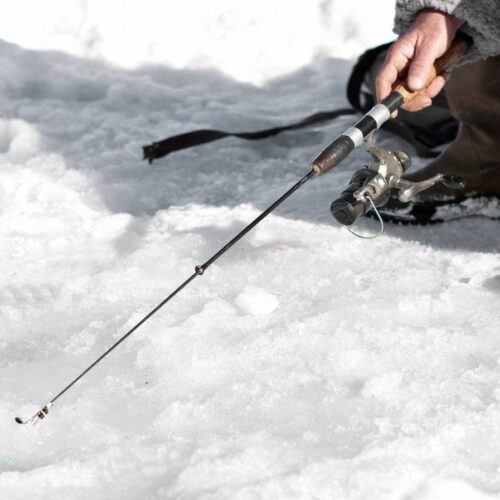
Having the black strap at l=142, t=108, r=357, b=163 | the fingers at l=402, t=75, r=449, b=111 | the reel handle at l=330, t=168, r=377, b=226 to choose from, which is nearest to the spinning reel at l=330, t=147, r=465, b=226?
the reel handle at l=330, t=168, r=377, b=226

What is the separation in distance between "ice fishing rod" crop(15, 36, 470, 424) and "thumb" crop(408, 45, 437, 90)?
0.08 ft

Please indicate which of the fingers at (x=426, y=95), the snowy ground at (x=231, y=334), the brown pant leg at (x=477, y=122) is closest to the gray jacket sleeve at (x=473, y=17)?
the fingers at (x=426, y=95)

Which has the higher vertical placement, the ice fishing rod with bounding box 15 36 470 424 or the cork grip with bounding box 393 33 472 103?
the cork grip with bounding box 393 33 472 103

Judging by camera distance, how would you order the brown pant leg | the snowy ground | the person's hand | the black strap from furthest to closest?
1. the black strap
2. the brown pant leg
3. the person's hand
4. the snowy ground

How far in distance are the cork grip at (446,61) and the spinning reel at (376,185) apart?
0.50 ft

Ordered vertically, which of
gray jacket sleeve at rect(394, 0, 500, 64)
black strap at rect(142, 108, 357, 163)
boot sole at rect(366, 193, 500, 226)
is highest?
gray jacket sleeve at rect(394, 0, 500, 64)

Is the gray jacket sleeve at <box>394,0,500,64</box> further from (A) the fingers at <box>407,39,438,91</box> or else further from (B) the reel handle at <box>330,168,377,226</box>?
(B) the reel handle at <box>330,168,377,226</box>

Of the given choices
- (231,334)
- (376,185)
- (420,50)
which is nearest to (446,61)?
(420,50)

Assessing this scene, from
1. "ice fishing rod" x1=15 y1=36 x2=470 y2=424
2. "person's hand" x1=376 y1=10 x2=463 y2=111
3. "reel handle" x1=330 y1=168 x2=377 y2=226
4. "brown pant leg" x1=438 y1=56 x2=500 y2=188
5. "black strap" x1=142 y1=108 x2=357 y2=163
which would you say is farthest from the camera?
"black strap" x1=142 y1=108 x2=357 y2=163

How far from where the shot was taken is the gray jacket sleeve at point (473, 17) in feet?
7.42

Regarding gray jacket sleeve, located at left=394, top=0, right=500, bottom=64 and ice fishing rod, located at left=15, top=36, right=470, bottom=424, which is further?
gray jacket sleeve, located at left=394, top=0, right=500, bottom=64

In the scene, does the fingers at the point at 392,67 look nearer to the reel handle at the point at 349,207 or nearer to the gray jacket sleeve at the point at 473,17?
the gray jacket sleeve at the point at 473,17

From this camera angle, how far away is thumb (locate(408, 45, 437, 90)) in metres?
2.20

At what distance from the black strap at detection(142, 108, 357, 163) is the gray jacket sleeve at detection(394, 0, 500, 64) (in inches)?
49.2
